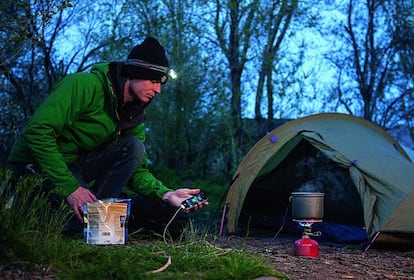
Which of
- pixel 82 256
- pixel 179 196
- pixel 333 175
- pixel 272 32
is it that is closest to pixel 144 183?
pixel 179 196

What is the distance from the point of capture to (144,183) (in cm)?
395

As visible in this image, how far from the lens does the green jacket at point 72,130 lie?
327cm

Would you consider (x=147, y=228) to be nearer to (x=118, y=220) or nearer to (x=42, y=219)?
(x=118, y=220)

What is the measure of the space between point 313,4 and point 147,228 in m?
5.72

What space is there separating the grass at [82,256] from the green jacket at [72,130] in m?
0.27

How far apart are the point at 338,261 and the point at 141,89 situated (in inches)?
67.3

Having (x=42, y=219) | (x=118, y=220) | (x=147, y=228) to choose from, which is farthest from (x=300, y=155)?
(x=42, y=219)

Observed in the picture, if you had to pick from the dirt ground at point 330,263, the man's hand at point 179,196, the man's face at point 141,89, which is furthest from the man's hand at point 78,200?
the dirt ground at point 330,263

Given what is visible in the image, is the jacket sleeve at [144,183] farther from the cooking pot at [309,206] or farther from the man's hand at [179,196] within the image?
the cooking pot at [309,206]

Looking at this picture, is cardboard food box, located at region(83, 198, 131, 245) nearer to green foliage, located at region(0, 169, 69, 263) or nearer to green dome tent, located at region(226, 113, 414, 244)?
green foliage, located at region(0, 169, 69, 263)

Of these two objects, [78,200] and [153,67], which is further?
[153,67]

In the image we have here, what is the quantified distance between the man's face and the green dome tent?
1.91m

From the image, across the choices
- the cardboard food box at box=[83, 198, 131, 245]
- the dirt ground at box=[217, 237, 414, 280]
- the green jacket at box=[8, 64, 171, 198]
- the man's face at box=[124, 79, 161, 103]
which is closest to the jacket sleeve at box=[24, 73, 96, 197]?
the green jacket at box=[8, 64, 171, 198]

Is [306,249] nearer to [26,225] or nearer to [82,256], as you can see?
[82,256]
